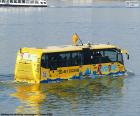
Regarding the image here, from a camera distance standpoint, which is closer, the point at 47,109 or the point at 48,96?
the point at 47,109

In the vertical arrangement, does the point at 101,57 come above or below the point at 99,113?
above

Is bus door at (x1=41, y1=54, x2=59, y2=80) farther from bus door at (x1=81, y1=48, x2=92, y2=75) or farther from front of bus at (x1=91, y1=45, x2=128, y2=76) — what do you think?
front of bus at (x1=91, y1=45, x2=128, y2=76)

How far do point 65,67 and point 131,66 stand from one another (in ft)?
40.8

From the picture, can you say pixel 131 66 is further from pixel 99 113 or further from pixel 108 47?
pixel 99 113

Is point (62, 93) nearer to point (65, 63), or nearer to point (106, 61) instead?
point (65, 63)

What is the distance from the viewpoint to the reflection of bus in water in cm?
4191

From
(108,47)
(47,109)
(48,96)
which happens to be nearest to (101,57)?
(108,47)

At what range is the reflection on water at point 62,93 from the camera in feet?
→ 118

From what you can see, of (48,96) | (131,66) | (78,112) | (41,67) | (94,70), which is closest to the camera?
(78,112)

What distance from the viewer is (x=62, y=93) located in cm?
3994

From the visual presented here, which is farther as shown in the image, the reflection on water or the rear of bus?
the rear of bus

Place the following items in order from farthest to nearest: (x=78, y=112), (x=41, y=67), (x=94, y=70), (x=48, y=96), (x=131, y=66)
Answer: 1. (x=131, y=66)
2. (x=94, y=70)
3. (x=41, y=67)
4. (x=48, y=96)
5. (x=78, y=112)

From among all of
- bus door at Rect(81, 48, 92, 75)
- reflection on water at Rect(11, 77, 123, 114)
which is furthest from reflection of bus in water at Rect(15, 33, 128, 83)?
reflection on water at Rect(11, 77, 123, 114)

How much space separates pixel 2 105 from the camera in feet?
118
